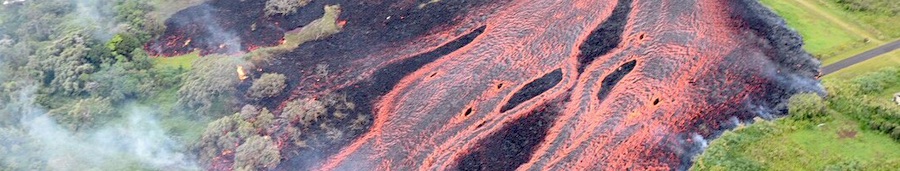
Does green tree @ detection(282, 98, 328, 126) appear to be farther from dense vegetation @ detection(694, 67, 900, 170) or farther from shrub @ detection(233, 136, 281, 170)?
dense vegetation @ detection(694, 67, 900, 170)

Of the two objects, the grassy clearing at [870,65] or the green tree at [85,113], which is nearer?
the grassy clearing at [870,65]

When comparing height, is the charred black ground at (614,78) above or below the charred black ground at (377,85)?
below

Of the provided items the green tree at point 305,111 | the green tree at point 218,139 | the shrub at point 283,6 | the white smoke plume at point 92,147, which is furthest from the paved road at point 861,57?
the white smoke plume at point 92,147

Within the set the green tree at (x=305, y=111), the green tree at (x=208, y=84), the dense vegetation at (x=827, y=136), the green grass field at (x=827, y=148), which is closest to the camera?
the green grass field at (x=827, y=148)

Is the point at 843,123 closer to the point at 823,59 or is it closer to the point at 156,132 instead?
the point at 823,59

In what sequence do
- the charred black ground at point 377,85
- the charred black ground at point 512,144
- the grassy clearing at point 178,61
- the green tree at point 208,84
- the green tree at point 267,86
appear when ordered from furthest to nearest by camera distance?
the grassy clearing at point 178,61 < the green tree at point 267,86 < the green tree at point 208,84 < the charred black ground at point 377,85 < the charred black ground at point 512,144

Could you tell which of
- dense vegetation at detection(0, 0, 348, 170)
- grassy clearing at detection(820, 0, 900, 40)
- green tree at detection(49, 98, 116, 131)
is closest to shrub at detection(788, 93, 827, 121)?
grassy clearing at detection(820, 0, 900, 40)

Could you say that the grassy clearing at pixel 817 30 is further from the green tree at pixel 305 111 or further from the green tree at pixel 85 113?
the green tree at pixel 85 113

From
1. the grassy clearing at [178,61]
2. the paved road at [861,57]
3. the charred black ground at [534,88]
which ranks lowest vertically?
the paved road at [861,57]
